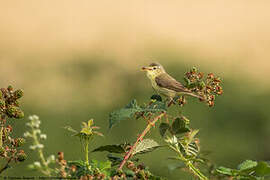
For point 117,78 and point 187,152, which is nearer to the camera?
point 187,152

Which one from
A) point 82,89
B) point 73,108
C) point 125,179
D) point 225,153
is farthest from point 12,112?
point 82,89

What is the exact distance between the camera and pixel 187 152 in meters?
1.40

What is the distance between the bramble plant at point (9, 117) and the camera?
128cm

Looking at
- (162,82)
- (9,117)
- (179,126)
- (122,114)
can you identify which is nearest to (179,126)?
(179,126)

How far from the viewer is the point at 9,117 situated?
1309 mm

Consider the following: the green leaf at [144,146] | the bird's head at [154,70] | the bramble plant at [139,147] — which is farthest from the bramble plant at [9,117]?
the bird's head at [154,70]

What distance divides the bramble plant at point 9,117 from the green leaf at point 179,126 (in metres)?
0.47

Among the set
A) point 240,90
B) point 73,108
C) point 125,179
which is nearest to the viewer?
point 125,179

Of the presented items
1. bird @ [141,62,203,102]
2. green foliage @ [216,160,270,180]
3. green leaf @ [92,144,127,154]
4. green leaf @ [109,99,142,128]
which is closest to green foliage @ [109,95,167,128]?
green leaf @ [109,99,142,128]

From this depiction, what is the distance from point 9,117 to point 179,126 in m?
0.52

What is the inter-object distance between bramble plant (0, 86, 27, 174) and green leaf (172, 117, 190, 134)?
0.47m

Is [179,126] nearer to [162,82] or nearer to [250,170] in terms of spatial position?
[250,170]

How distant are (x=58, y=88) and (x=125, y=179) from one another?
630 cm

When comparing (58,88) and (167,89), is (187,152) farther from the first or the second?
(58,88)
